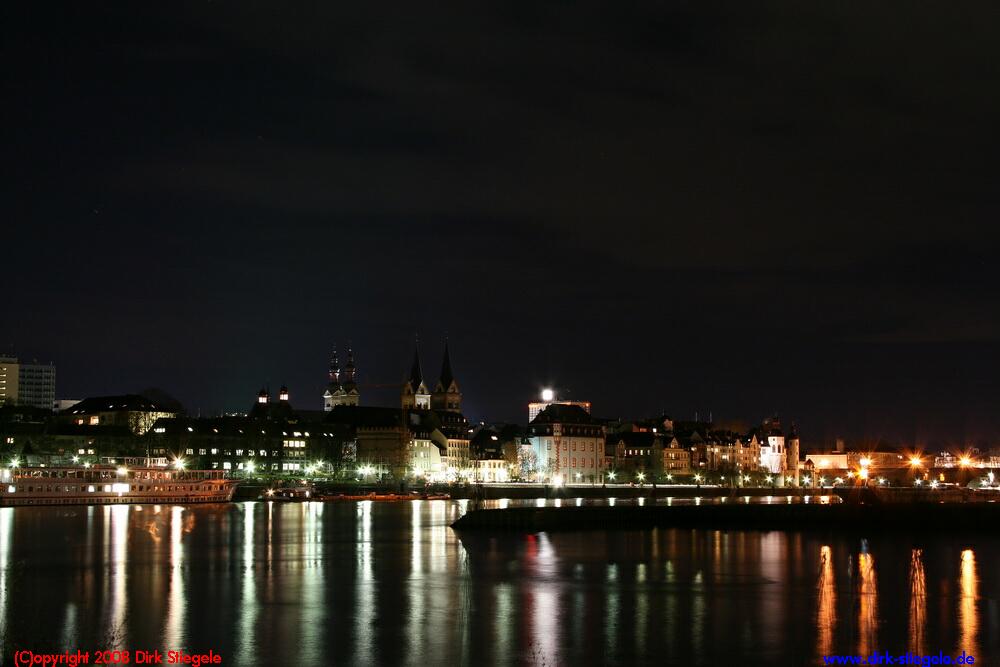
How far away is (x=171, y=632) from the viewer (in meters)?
34.1

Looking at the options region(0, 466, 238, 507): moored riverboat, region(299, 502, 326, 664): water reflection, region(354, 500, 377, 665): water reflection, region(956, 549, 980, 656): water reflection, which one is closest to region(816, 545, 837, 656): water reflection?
region(956, 549, 980, 656): water reflection

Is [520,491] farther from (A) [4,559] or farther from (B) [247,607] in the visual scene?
(B) [247,607]

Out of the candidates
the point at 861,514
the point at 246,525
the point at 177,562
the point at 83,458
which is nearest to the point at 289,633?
the point at 177,562

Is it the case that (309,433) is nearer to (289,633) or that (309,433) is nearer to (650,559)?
(650,559)

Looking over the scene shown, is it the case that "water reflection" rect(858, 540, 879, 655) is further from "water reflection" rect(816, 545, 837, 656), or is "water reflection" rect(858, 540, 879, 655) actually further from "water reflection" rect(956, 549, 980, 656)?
"water reflection" rect(956, 549, 980, 656)

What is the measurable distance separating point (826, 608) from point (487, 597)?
38.6 ft

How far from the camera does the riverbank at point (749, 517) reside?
259 feet

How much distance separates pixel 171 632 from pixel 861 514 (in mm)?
69115

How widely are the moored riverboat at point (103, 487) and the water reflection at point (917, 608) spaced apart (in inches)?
3059

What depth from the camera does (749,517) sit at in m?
89.4

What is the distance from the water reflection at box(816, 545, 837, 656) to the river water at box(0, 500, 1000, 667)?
0.45ft

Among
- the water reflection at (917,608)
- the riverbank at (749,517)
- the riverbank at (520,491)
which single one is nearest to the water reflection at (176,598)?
the water reflection at (917,608)

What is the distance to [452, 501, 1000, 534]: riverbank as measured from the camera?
79.1 meters

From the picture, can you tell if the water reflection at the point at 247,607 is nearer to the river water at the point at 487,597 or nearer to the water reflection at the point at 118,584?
the river water at the point at 487,597
